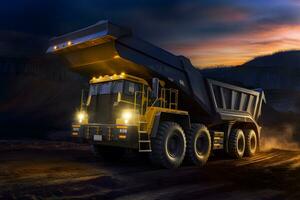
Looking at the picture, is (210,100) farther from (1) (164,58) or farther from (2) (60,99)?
(2) (60,99)

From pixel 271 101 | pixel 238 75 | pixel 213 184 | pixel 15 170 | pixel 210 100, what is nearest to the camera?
pixel 213 184

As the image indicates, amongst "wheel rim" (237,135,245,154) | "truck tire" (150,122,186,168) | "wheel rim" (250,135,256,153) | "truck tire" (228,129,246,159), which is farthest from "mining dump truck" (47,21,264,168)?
"wheel rim" (250,135,256,153)

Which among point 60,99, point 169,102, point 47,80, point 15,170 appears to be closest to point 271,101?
point 60,99

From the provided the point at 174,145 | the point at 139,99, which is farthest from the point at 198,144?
the point at 139,99

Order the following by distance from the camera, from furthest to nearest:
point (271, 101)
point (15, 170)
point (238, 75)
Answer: point (238, 75) < point (271, 101) < point (15, 170)

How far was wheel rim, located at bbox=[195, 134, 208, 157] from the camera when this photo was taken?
10814 mm

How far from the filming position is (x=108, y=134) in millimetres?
9109

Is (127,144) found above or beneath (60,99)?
beneath

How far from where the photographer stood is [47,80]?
63.4 metres

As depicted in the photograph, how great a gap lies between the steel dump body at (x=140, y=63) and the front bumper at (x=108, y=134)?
5.92ft

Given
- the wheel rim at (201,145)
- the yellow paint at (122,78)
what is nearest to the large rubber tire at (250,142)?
the wheel rim at (201,145)

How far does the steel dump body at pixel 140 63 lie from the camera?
901 centimetres

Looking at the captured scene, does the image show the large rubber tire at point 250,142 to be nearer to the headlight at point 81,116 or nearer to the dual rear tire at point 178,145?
the dual rear tire at point 178,145

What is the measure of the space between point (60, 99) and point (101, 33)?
149ft
